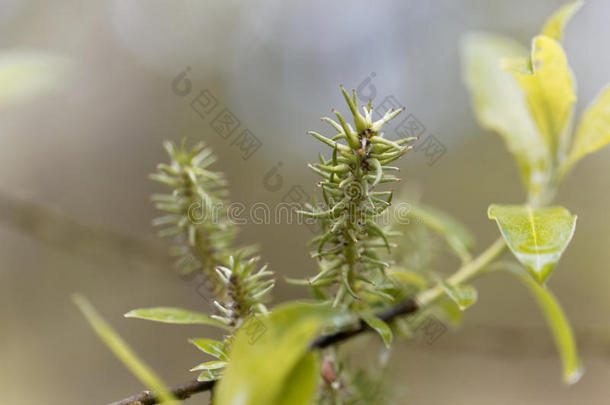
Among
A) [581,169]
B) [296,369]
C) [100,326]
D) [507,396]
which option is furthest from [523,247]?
[581,169]

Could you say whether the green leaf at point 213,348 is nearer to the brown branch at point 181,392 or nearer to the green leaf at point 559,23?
the brown branch at point 181,392

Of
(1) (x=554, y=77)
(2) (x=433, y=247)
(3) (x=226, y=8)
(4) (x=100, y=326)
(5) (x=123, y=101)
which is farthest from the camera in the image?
(3) (x=226, y=8)

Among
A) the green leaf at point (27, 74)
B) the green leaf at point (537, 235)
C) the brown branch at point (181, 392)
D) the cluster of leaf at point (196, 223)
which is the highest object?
the green leaf at point (27, 74)

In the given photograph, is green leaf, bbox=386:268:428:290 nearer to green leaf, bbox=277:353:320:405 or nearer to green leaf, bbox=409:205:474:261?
green leaf, bbox=409:205:474:261

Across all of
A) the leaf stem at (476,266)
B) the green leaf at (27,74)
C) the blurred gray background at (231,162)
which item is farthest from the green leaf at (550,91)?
the blurred gray background at (231,162)

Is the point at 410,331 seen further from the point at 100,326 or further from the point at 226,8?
the point at 226,8

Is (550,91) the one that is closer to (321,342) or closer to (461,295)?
(461,295)

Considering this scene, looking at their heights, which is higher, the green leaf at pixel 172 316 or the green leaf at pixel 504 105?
the green leaf at pixel 172 316

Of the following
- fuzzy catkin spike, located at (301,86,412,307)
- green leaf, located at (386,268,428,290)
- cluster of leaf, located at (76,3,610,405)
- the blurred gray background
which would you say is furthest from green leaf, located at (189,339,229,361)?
the blurred gray background
